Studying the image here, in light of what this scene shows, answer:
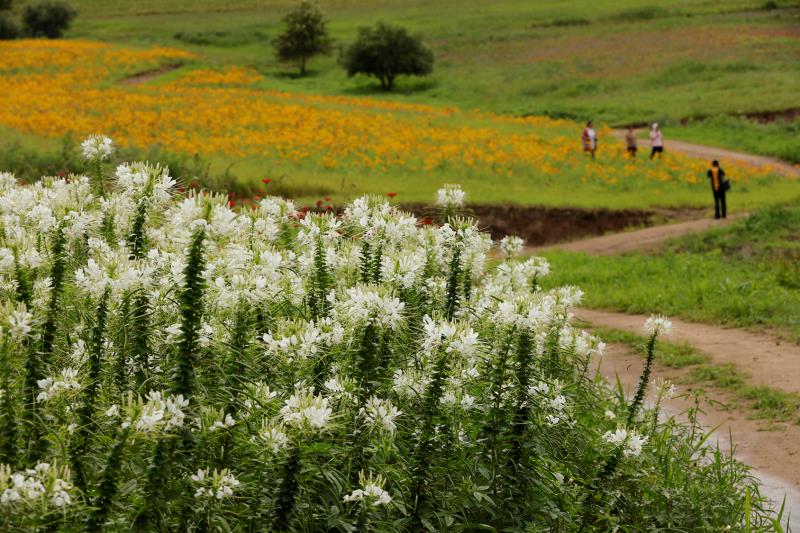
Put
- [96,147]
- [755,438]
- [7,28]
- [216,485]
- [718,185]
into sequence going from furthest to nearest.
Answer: [7,28] < [718,185] < [755,438] < [96,147] < [216,485]

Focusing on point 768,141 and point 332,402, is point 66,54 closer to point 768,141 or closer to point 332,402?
point 768,141

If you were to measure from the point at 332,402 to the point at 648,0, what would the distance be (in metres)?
65.8

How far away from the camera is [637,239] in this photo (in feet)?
63.9

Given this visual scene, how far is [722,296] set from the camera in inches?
528

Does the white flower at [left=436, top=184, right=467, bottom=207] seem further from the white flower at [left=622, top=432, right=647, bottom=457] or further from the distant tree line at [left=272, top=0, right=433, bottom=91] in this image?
the distant tree line at [left=272, top=0, right=433, bottom=91]

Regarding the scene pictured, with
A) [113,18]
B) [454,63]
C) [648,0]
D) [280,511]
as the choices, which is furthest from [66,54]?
[280,511]

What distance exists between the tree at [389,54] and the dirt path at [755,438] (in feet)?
133

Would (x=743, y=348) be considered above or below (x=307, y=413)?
below

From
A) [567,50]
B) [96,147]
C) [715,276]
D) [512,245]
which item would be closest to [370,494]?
[96,147]

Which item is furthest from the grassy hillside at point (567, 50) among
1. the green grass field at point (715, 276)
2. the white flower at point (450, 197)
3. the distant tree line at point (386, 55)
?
the white flower at point (450, 197)

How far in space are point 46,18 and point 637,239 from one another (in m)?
59.3

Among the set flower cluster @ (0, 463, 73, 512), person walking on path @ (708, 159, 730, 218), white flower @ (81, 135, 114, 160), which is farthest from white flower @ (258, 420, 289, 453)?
person walking on path @ (708, 159, 730, 218)

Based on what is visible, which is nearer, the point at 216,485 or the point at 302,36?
the point at 216,485

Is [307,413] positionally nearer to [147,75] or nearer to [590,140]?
[590,140]
